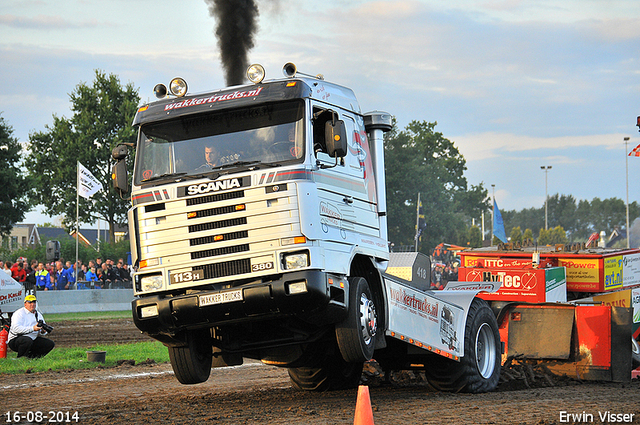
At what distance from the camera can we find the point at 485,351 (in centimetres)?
1131

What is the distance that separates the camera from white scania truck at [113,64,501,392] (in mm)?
8039

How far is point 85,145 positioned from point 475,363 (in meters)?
46.1

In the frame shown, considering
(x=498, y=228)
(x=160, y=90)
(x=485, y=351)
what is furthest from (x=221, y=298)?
(x=498, y=228)

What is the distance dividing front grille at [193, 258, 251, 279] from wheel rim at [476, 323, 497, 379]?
14.4 feet

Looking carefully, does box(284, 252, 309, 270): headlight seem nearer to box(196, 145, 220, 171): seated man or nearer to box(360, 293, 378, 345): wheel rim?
box(360, 293, 378, 345): wheel rim

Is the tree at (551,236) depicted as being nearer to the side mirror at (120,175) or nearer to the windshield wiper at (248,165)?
the side mirror at (120,175)

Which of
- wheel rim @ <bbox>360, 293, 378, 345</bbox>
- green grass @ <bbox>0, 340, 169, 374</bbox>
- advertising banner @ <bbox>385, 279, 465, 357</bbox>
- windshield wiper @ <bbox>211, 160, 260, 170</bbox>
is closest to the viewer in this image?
windshield wiper @ <bbox>211, 160, 260, 170</bbox>

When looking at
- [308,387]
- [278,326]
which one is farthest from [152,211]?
[308,387]

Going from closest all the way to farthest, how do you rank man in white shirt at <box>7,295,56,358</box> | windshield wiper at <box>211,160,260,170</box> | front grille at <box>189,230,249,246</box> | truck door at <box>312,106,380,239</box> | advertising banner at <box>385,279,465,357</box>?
1. front grille at <box>189,230,249,246</box>
2. windshield wiper at <box>211,160,260,170</box>
3. truck door at <box>312,106,380,239</box>
4. advertising banner at <box>385,279,465,357</box>
5. man in white shirt at <box>7,295,56,358</box>

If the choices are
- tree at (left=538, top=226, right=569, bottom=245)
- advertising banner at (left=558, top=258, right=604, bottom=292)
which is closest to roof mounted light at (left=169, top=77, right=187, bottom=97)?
advertising banner at (left=558, top=258, right=604, bottom=292)

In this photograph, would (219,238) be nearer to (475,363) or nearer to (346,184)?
(346,184)

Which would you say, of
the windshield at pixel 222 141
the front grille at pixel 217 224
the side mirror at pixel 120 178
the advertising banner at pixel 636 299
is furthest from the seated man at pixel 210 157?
the advertising banner at pixel 636 299

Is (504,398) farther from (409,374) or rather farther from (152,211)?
(152,211)

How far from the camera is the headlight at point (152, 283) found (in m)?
8.39
